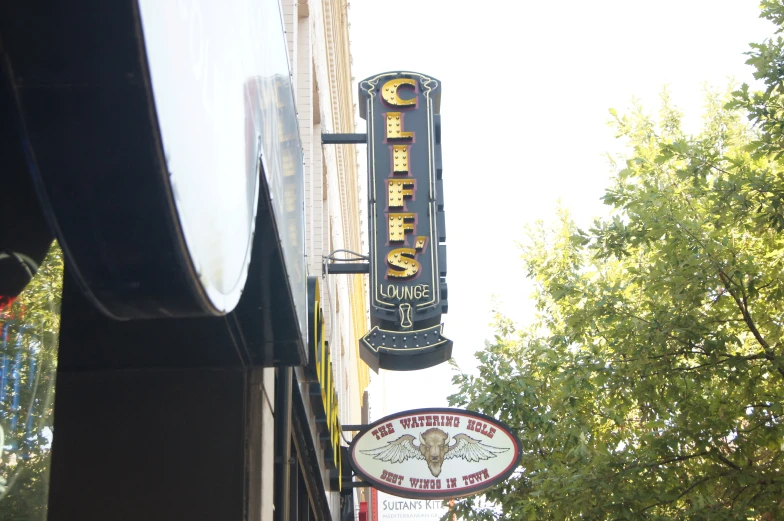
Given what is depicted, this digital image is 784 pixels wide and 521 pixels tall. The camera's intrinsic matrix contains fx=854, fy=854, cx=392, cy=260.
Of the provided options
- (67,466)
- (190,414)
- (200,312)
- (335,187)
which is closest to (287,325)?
(190,414)

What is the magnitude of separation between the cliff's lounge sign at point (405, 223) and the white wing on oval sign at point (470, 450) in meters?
1.08

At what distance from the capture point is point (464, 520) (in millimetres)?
14359

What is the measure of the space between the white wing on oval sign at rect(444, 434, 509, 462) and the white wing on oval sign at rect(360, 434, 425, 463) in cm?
41

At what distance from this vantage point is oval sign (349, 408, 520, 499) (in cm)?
1032

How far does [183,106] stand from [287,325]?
2.41 m

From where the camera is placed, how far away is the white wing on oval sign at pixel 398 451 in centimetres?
1041

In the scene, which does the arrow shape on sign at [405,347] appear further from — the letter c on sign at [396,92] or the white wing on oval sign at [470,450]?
the letter c on sign at [396,92]

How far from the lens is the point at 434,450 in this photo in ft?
34.5

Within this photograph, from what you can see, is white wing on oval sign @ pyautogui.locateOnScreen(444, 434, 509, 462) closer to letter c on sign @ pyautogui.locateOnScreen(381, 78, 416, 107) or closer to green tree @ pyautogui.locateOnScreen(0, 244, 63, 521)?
letter c on sign @ pyautogui.locateOnScreen(381, 78, 416, 107)

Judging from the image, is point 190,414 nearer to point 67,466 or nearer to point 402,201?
point 67,466

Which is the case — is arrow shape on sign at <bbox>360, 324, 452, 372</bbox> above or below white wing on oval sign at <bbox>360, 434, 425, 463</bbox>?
above

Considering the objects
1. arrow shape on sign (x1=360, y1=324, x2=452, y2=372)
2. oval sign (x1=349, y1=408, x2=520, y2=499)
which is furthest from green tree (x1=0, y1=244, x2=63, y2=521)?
arrow shape on sign (x1=360, y1=324, x2=452, y2=372)

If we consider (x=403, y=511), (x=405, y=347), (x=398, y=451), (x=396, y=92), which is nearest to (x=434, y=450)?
(x=398, y=451)

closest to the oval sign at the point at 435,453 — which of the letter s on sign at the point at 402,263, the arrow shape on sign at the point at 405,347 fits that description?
the arrow shape on sign at the point at 405,347
